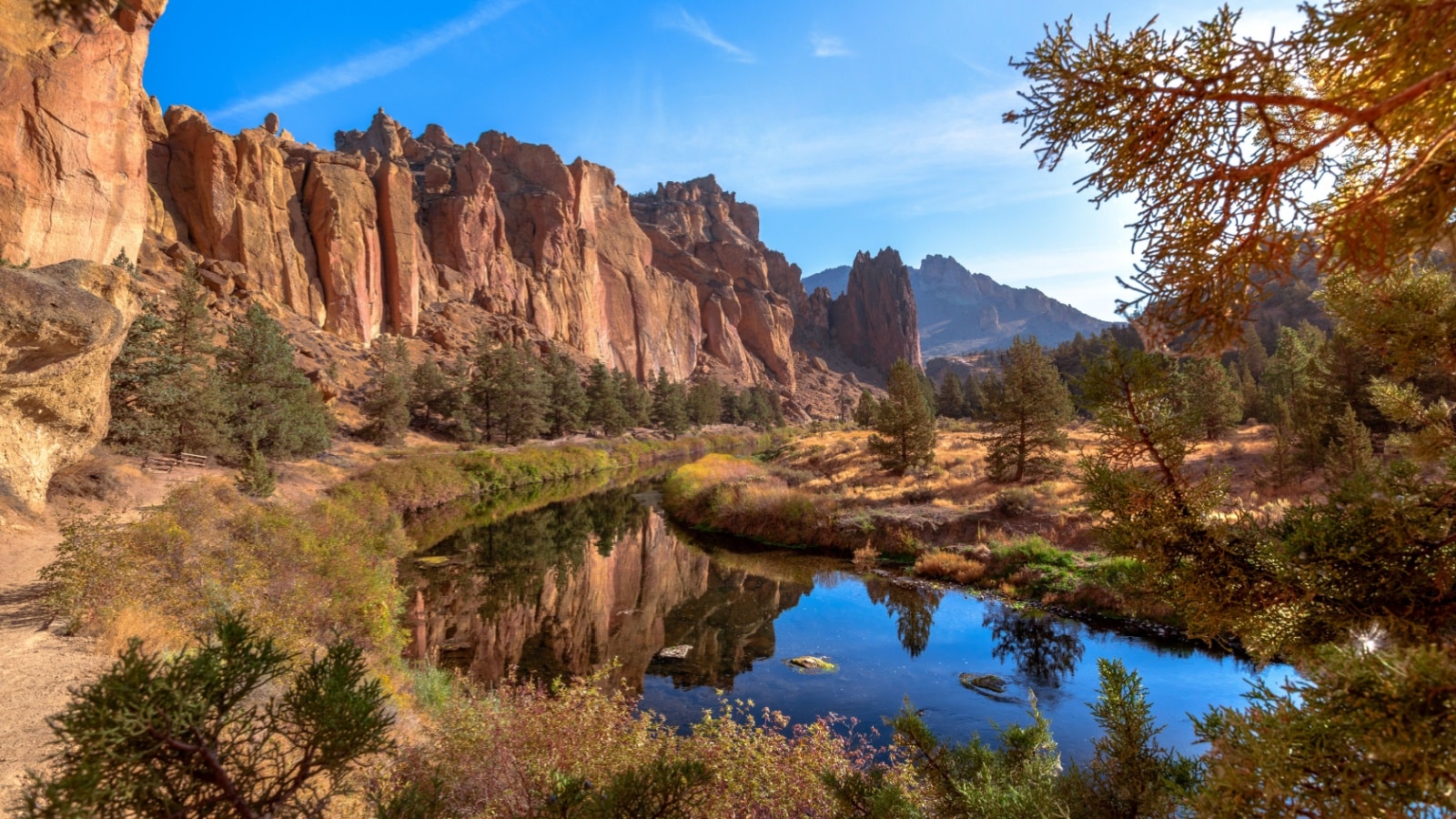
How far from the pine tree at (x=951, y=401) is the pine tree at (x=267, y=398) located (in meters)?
70.1

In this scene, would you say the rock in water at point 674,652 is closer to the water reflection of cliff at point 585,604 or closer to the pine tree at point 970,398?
the water reflection of cliff at point 585,604

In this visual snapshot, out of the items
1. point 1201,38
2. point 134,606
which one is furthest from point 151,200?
point 1201,38

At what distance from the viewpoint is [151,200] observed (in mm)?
51188

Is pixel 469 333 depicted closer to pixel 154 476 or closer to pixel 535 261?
pixel 535 261

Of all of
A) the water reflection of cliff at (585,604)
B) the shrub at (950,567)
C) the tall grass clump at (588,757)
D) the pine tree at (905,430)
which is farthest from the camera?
the pine tree at (905,430)

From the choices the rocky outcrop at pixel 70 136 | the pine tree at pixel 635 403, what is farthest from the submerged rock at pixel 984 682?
the pine tree at pixel 635 403

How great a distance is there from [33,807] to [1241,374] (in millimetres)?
67082

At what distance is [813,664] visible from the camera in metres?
13.0

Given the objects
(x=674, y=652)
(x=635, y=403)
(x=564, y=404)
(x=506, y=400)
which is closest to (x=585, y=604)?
(x=674, y=652)

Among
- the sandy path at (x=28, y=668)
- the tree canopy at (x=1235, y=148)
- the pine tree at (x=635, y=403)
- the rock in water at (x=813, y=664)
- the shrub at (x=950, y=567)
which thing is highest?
the pine tree at (x=635, y=403)

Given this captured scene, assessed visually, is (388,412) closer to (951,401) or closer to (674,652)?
(674,652)

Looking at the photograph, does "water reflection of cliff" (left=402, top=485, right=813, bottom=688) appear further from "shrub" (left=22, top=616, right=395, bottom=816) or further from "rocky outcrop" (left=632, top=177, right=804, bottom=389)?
"rocky outcrop" (left=632, top=177, right=804, bottom=389)

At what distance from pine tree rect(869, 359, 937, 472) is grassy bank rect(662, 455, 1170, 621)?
419cm

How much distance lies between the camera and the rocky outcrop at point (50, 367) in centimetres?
1174
